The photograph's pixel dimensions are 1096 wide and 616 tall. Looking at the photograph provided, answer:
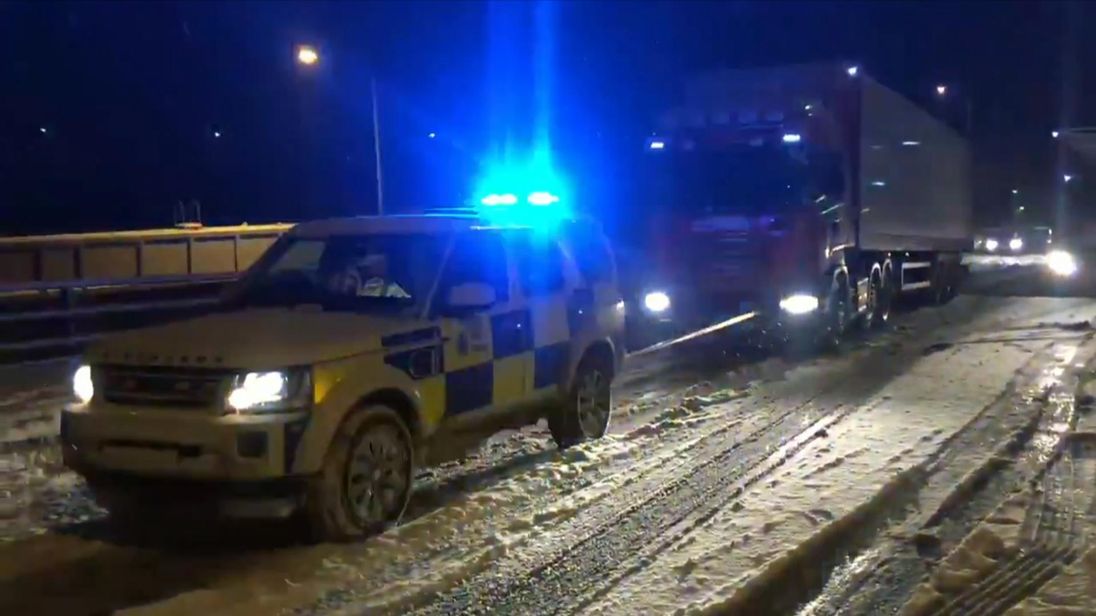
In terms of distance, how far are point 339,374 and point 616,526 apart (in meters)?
1.82

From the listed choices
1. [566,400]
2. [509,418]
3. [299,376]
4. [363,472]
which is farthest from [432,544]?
[566,400]

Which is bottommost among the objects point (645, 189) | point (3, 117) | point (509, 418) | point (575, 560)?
point (575, 560)

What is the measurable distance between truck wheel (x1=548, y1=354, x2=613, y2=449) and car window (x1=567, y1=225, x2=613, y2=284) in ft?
2.20

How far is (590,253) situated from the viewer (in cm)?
978

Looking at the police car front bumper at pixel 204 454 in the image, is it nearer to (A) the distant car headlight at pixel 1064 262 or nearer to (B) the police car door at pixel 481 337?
(B) the police car door at pixel 481 337

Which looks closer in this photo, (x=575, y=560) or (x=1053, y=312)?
(x=575, y=560)

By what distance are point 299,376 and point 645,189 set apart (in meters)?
10.2

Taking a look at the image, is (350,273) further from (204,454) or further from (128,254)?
(128,254)

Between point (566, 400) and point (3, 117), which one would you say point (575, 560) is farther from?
point (3, 117)

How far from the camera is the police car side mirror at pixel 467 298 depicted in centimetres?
751

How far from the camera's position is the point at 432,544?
6.71 m

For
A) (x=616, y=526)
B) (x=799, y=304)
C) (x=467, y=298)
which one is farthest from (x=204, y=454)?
(x=799, y=304)

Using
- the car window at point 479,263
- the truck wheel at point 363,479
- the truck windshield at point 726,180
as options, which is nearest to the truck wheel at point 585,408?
the car window at point 479,263

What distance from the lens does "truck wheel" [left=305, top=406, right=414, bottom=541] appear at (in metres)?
6.61
